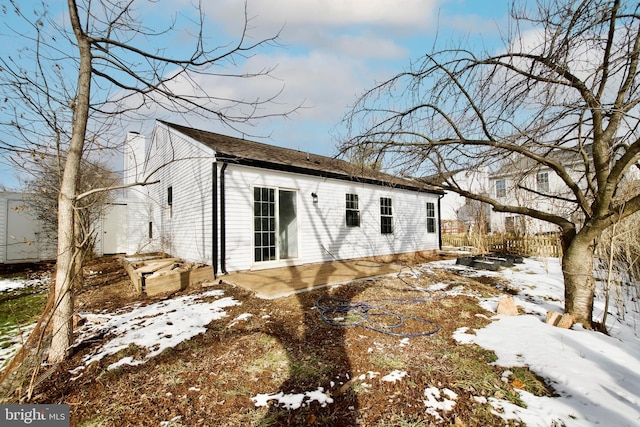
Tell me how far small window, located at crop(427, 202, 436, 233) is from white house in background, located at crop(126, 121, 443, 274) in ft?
2.73

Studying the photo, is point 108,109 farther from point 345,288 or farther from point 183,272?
point 345,288

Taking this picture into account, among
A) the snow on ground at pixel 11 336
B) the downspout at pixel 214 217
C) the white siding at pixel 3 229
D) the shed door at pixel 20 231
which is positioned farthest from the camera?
the shed door at pixel 20 231

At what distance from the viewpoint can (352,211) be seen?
999 centimetres

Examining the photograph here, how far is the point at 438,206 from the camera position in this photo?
13.8 meters

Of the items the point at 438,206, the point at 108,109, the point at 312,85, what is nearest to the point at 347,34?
the point at 312,85

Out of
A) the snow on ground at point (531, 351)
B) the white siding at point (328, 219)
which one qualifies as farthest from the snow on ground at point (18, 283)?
the white siding at point (328, 219)

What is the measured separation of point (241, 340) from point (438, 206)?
12621 mm

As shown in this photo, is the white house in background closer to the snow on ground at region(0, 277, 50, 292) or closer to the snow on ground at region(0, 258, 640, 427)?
the snow on ground at region(0, 258, 640, 427)

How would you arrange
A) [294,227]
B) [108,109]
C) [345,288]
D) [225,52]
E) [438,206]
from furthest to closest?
[438,206], [294,227], [345,288], [108,109], [225,52]

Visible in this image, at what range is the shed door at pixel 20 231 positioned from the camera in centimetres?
1045

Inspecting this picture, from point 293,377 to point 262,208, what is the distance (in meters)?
5.41

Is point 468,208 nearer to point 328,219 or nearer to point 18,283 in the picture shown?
point 328,219

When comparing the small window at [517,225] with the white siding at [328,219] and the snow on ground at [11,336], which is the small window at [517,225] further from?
the snow on ground at [11,336]

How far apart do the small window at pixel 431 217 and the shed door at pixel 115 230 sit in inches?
559
